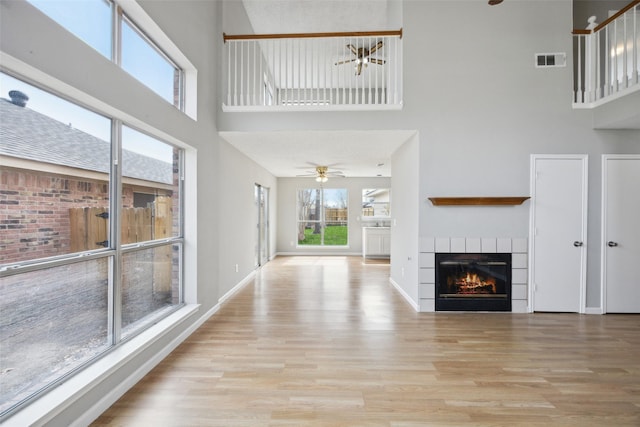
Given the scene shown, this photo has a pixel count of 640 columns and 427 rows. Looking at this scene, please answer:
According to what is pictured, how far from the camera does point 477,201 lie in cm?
371

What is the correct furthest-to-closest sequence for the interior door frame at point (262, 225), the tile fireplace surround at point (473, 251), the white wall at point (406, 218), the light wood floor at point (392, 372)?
the interior door frame at point (262, 225)
the white wall at point (406, 218)
the tile fireplace surround at point (473, 251)
the light wood floor at point (392, 372)

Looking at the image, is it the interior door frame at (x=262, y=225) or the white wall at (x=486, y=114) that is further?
the interior door frame at (x=262, y=225)

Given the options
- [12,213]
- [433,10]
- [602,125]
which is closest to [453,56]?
[433,10]

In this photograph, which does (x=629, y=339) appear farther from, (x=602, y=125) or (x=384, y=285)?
(x=384, y=285)

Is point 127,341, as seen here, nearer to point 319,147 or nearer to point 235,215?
point 235,215

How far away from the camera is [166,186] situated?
3008mm

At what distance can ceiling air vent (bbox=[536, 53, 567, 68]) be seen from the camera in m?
3.72

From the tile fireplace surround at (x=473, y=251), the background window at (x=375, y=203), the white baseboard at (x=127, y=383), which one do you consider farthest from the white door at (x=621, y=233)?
the background window at (x=375, y=203)

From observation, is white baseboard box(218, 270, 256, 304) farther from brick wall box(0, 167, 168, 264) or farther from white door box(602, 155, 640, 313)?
white door box(602, 155, 640, 313)

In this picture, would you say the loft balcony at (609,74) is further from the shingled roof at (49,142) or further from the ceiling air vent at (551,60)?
the shingled roof at (49,142)

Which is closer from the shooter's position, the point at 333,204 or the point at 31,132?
the point at 31,132

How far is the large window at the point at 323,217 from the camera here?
8.90 m

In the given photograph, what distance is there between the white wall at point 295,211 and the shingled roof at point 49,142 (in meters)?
6.48

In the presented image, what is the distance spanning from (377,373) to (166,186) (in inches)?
103
